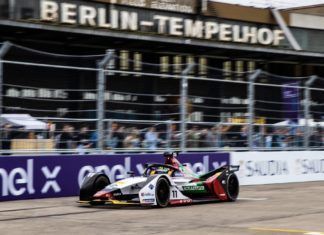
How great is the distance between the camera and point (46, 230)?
9367 mm

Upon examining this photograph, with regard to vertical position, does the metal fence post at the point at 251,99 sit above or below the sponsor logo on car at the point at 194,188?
above

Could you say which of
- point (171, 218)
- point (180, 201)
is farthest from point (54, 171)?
point (171, 218)

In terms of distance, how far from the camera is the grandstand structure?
14452 millimetres

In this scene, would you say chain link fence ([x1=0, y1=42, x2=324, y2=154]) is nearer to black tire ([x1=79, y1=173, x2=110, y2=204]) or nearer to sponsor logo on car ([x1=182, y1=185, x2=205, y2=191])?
black tire ([x1=79, y1=173, x2=110, y2=204])

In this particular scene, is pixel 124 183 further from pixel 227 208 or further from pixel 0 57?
pixel 0 57

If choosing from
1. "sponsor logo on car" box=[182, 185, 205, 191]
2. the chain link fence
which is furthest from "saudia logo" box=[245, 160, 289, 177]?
"sponsor logo on car" box=[182, 185, 205, 191]

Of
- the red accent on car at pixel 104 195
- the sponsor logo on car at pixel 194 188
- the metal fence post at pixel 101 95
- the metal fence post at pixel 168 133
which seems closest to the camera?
the red accent on car at pixel 104 195

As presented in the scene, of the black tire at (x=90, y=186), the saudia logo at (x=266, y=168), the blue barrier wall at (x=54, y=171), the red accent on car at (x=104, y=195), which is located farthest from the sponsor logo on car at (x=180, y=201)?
the saudia logo at (x=266, y=168)

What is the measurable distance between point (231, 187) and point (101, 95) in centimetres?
363

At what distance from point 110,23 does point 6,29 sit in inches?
180

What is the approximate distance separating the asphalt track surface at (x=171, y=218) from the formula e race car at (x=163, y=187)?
0.63 feet

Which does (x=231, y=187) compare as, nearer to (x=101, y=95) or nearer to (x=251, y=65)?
(x=101, y=95)

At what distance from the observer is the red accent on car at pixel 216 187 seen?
1329cm

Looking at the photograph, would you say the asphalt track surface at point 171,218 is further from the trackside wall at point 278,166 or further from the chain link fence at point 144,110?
the trackside wall at point 278,166
